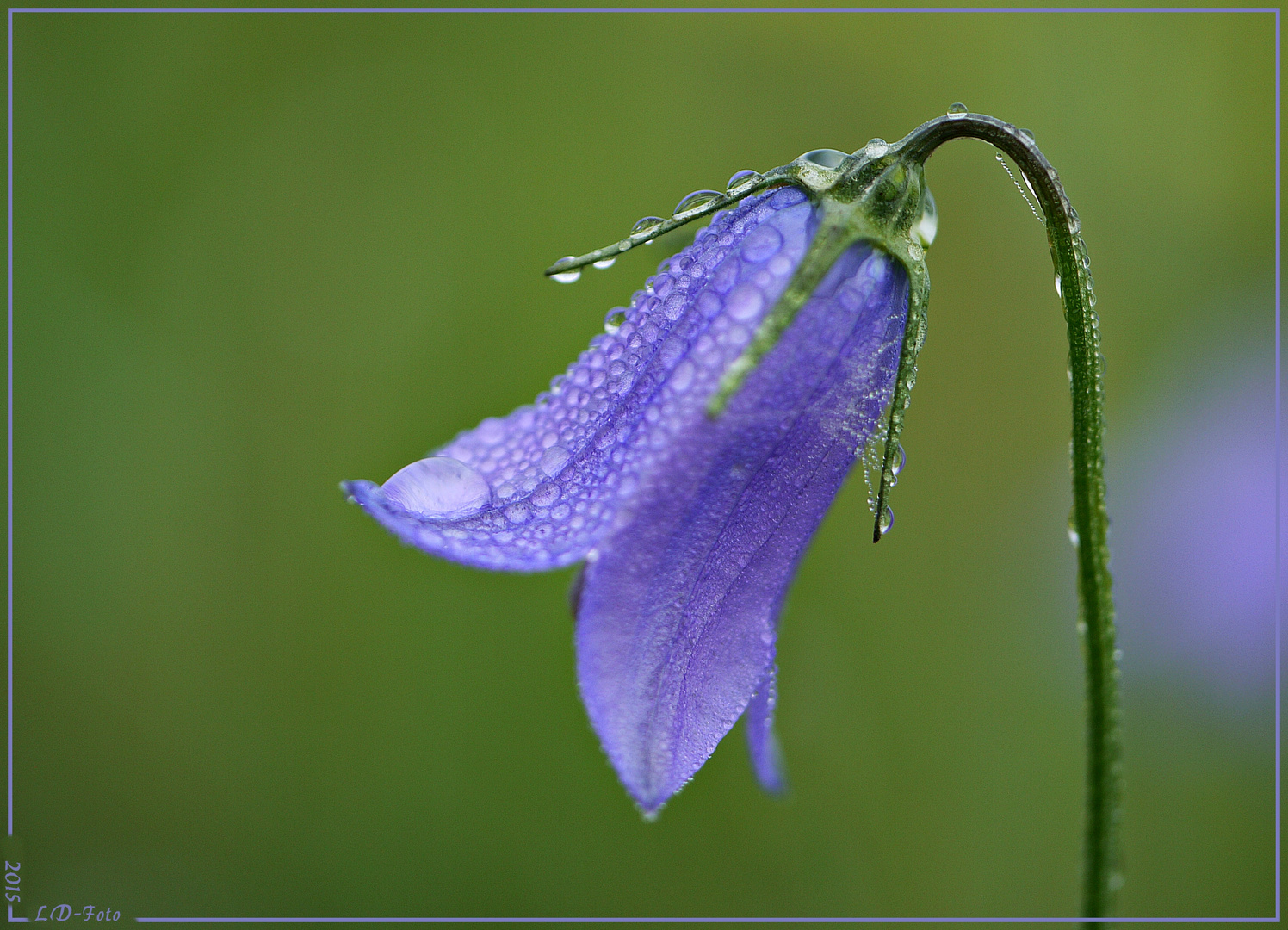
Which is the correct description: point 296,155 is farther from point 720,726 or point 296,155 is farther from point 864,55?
point 720,726

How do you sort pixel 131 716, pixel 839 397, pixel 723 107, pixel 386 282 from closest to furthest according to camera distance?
pixel 839 397 → pixel 131 716 → pixel 386 282 → pixel 723 107

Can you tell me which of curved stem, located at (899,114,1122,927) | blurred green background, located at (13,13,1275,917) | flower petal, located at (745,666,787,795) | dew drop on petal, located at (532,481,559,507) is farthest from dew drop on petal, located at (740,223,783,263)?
blurred green background, located at (13,13,1275,917)

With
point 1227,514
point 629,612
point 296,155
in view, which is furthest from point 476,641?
point 1227,514

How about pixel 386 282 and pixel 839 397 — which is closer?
pixel 839 397

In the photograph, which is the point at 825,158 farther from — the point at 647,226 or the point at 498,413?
the point at 498,413

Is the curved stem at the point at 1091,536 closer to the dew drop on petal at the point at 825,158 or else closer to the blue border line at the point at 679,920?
the dew drop on petal at the point at 825,158

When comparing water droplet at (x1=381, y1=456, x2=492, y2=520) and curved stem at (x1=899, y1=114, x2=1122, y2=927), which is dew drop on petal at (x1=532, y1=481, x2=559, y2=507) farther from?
curved stem at (x1=899, y1=114, x2=1122, y2=927)

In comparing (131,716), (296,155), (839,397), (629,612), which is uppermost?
(296,155)
